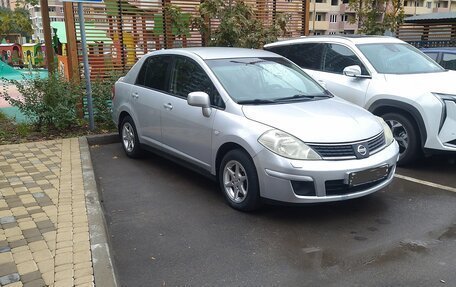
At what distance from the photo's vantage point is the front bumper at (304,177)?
13.2 feet

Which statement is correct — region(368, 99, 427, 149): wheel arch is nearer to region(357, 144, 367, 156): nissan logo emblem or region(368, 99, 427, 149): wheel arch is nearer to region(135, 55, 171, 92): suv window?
region(357, 144, 367, 156): nissan logo emblem

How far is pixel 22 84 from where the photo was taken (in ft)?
25.7

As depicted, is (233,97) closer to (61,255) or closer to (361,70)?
(61,255)

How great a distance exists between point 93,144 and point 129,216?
3.35 metres

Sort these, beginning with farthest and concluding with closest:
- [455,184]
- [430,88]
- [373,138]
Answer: [430,88] < [455,184] < [373,138]

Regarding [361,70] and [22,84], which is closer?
[361,70]

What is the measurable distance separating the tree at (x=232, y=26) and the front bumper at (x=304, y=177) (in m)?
5.69

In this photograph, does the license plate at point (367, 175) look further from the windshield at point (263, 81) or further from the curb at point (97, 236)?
the curb at point (97, 236)

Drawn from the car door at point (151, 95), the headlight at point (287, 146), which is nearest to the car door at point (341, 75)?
the car door at point (151, 95)

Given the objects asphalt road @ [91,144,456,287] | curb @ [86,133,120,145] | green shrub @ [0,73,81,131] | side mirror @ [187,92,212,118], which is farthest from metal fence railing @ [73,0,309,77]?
side mirror @ [187,92,212,118]

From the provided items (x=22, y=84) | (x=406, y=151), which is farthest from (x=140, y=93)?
(x=406, y=151)

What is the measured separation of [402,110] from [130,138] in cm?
394

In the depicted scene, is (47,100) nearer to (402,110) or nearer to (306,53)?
(306,53)

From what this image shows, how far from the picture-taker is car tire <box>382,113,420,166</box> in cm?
596
